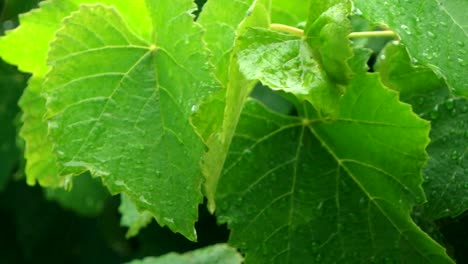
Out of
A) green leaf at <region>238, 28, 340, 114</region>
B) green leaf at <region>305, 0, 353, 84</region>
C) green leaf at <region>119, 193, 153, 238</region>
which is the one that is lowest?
green leaf at <region>119, 193, 153, 238</region>

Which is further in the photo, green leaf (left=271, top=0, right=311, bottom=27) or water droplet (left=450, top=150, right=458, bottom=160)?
green leaf (left=271, top=0, right=311, bottom=27)

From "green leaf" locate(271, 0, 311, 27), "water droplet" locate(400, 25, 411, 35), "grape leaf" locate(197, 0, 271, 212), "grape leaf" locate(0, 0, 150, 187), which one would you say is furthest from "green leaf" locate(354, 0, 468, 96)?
"grape leaf" locate(0, 0, 150, 187)

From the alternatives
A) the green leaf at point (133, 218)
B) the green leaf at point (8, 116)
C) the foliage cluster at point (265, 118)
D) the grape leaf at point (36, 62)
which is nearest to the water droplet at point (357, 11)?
the foliage cluster at point (265, 118)

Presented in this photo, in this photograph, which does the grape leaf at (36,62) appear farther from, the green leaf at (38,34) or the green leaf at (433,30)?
the green leaf at (433,30)

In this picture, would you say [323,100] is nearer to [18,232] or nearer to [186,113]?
[186,113]

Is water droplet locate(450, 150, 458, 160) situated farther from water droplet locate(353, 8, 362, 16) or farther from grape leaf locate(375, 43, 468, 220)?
water droplet locate(353, 8, 362, 16)

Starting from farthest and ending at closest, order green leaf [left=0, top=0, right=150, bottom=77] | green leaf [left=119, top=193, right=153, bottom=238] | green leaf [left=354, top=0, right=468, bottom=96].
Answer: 1. green leaf [left=119, top=193, right=153, bottom=238]
2. green leaf [left=0, top=0, right=150, bottom=77]
3. green leaf [left=354, top=0, right=468, bottom=96]

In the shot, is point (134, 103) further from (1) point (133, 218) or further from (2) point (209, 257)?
(2) point (209, 257)
